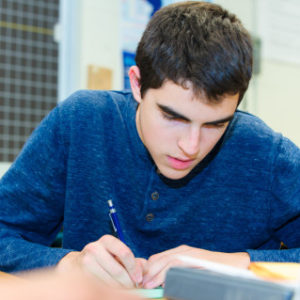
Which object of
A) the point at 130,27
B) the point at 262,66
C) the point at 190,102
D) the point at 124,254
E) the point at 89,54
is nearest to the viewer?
the point at 124,254

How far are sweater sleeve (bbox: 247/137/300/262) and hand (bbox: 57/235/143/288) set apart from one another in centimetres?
49

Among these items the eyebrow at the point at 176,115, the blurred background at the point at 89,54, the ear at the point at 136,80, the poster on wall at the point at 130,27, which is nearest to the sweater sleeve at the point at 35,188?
the ear at the point at 136,80

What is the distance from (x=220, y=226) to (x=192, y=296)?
2.30 ft

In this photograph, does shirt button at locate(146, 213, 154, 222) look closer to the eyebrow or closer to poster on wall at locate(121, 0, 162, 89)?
the eyebrow

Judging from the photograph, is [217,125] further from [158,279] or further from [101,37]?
[101,37]

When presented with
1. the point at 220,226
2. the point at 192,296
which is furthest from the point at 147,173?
the point at 192,296

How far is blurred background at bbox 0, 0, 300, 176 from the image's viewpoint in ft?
7.22

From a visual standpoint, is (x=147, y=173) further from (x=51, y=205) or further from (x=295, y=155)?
(x=295, y=155)

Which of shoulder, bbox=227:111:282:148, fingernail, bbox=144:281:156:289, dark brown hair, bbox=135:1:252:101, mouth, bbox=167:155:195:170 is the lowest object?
fingernail, bbox=144:281:156:289

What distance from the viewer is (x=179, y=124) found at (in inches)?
36.7

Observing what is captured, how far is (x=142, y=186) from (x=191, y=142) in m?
0.25

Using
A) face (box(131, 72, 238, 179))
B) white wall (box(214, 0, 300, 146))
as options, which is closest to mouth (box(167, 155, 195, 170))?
face (box(131, 72, 238, 179))

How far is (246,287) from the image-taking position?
1.38 feet

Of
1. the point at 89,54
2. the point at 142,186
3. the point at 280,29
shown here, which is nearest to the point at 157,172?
the point at 142,186
